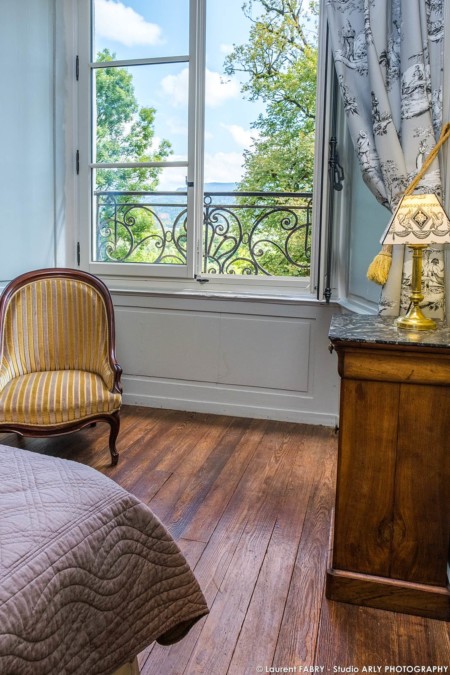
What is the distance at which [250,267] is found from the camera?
10.7 feet

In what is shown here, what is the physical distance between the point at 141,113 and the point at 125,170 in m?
0.37

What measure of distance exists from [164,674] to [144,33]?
11.1 feet

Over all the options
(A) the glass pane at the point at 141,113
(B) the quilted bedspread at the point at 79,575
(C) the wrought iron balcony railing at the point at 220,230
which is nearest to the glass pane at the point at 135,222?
(C) the wrought iron balcony railing at the point at 220,230

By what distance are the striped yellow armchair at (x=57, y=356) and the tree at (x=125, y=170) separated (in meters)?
0.66

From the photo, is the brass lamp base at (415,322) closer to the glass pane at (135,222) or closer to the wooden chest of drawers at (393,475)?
the wooden chest of drawers at (393,475)

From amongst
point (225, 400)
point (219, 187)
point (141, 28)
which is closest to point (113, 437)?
point (225, 400)

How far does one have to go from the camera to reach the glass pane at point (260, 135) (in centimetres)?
303

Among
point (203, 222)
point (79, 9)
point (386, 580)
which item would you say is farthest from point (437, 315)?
point (79, 9)

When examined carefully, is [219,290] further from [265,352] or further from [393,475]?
[393,475]

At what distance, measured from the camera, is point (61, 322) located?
282cm

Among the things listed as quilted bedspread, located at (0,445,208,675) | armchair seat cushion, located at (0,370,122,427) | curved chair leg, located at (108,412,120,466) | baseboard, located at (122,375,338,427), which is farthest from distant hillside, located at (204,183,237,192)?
quilted bedspread, located at (0,445,208,675)

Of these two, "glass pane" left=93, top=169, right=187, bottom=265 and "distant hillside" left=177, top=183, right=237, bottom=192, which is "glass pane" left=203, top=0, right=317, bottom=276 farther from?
"glass pane" left=93, top=169, right=187, bottom=265

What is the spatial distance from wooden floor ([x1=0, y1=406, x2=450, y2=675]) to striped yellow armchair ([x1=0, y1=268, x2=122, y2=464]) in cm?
30

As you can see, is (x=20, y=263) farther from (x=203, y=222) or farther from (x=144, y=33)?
(x=144, y=33)
